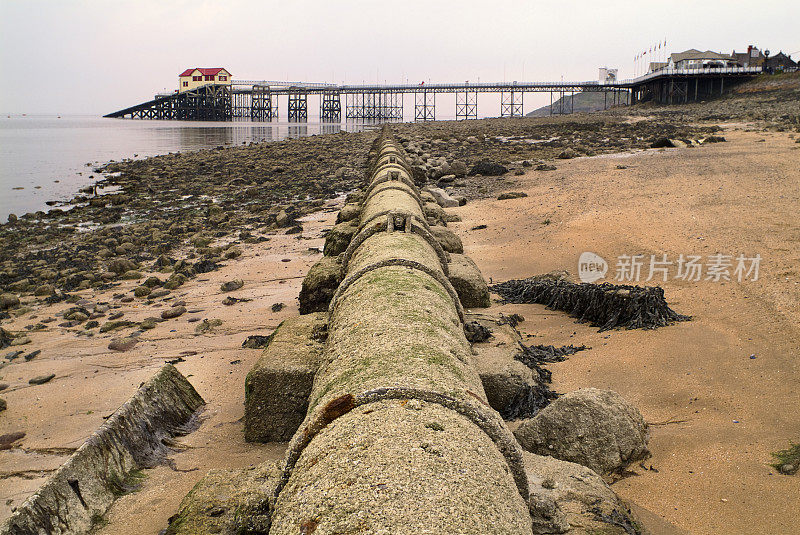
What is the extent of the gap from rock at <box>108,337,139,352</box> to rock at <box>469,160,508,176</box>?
43.4 ft

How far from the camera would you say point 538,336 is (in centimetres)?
597

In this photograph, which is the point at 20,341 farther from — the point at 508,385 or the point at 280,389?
the point at 508,385

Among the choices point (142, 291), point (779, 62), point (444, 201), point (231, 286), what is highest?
point (779, 62)

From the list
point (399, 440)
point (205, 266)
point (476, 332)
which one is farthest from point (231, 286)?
point (399, 440)

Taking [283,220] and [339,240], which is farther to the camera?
[283,220]

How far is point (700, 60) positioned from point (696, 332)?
62997 millimetres

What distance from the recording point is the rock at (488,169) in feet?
58.6

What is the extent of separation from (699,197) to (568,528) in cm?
939

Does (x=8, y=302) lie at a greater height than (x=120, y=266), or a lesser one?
lesser

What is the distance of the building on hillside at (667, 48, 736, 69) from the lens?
5656 centimetres

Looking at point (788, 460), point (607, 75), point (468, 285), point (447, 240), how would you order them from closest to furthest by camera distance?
point (788, 460) → point (468, 285) → point (447, 240) → point (607, 75)

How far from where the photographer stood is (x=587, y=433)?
3.51 m

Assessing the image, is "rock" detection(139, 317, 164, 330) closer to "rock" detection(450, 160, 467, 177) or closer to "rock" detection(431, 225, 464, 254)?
"rock" detection(431, 225, 464, 254)

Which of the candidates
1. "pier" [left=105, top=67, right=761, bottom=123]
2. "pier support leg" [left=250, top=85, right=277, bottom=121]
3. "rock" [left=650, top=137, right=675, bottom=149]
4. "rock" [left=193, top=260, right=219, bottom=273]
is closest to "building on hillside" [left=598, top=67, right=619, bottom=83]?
"pier" [left=105, top=67, right=761, bottom=123]
